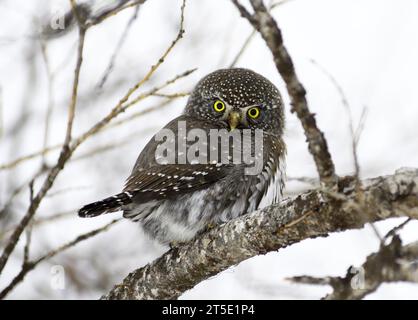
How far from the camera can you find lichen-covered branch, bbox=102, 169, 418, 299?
2.93 m

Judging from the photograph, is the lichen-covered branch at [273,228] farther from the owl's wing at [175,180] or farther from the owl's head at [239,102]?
the owl's head at [239,102]

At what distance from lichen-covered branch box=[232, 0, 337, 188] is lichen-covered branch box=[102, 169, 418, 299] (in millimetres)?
150

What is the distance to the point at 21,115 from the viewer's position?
28.7ft

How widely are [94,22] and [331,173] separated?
6.11 ft

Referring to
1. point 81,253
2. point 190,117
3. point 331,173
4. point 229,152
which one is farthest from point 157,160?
point 81,253

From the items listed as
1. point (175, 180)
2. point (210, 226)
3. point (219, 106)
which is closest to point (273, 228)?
point (210, 226)

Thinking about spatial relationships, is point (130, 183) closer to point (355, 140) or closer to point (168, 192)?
point (168, 192)

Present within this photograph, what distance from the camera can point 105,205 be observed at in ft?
15.6

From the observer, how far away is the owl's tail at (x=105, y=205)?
15.4 ft

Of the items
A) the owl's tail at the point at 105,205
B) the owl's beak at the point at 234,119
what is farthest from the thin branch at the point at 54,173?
the owl's beak at the point at 234,119

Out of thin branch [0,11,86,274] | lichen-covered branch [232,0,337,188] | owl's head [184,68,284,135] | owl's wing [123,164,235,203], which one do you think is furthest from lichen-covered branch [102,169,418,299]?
owl's head [184,68,284,135]

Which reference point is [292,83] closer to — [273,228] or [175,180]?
[273,228]

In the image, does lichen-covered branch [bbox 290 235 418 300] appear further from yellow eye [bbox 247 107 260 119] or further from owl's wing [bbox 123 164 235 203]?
yellow eye [bbox 247 107 260 119]

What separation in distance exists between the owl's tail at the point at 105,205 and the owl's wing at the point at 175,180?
115 millimetres
